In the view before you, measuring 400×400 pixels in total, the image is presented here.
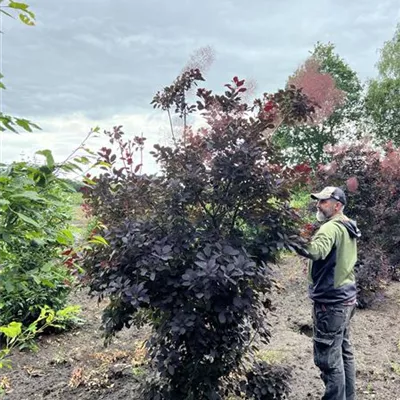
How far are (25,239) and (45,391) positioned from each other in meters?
2.66

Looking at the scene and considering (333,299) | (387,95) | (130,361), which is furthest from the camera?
(387,95)

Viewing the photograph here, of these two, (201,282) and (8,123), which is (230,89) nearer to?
(201,282)

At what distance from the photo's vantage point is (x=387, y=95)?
24.8m

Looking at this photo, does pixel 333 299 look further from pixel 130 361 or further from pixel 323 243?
pixel 130 361

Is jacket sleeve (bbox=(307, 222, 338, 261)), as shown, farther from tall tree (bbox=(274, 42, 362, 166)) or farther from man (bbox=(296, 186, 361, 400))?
tall tree (bbox=(274, 42, 362, 166))

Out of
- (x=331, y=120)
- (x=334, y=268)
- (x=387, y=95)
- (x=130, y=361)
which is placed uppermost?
(x=387, y=95)

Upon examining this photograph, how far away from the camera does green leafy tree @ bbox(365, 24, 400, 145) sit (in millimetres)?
24438

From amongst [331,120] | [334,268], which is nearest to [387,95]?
[331,120]

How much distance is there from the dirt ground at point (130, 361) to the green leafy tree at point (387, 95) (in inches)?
814

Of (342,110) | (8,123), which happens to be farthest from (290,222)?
(342,110)

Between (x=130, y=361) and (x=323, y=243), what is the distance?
7.28 feet

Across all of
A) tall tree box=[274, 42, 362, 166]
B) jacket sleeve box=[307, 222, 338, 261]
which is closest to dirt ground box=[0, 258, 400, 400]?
jacket sleeve box=[307, 222, 338, 261]

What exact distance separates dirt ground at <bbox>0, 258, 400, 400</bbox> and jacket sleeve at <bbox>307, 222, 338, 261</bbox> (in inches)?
11.2

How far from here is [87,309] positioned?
6.42m
